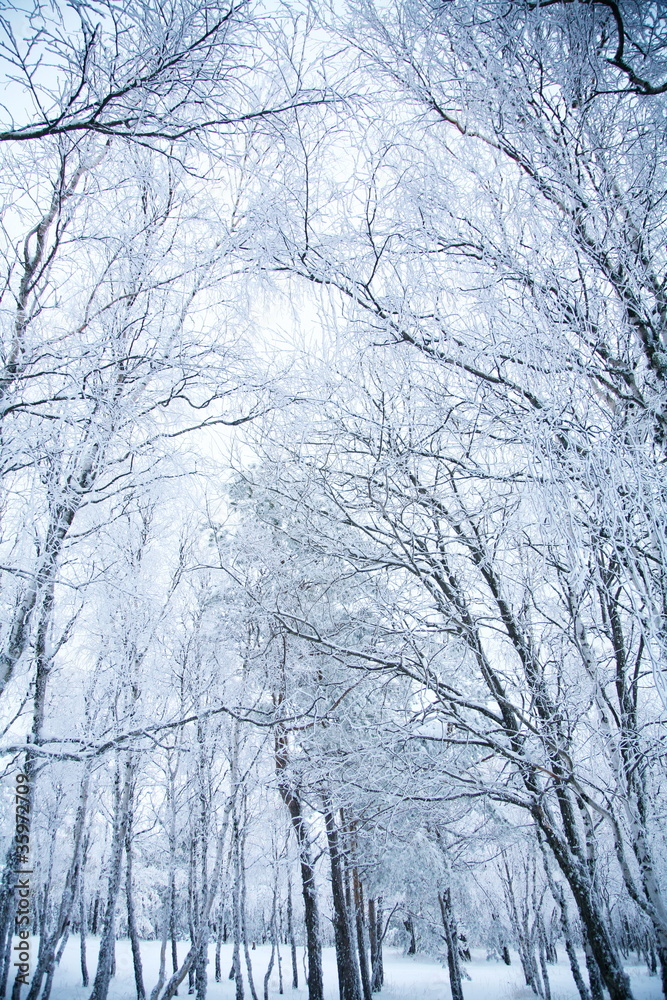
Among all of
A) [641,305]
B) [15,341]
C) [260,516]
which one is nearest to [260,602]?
[260,516]

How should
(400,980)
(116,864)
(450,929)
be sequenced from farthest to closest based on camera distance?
1. (400,980)
2. (450,929)
3. (116,864)

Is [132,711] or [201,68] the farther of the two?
[132,711]

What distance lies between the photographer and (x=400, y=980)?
2416cm

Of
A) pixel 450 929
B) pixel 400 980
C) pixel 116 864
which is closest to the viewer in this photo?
pixel 116 864

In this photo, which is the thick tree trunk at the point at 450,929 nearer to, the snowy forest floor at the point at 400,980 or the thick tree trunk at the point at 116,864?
the snowy forest floor at the point at 400,980

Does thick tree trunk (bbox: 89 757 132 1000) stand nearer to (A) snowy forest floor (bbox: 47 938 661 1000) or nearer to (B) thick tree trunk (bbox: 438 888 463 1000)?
(B) thick tree trunk (bbox: 438 888 463 1000)

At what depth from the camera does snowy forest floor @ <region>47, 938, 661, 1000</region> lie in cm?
1780

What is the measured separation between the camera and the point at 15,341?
92.4 inches

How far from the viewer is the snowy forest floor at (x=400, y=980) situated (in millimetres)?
17797

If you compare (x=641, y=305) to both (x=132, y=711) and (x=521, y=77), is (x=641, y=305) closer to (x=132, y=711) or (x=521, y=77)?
(x=521, y=77)

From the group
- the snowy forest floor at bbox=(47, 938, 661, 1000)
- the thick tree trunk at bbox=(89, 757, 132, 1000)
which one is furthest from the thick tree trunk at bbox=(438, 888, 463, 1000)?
the thick tree trunk at bbox=(89, 757, 132, 1000)

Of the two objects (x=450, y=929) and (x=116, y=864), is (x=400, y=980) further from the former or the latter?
(x=116, y=864)

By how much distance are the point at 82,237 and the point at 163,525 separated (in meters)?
2.98

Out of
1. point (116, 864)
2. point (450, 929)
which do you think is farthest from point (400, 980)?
point (116, 864)
